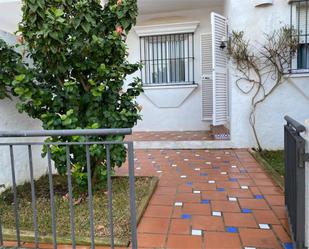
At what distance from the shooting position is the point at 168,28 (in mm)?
6988

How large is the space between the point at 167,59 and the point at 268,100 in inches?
114

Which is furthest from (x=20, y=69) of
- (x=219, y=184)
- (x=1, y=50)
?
(x=219, y=184)

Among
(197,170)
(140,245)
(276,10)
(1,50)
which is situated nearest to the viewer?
(140,245)

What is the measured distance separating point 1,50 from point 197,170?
2817 mm

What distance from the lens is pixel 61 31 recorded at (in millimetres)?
2477

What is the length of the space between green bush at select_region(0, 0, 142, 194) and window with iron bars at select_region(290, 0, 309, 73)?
133 inches

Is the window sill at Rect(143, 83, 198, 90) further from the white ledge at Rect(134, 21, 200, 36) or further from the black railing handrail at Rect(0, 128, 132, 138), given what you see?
the black railing handrail at Rect(0, 128, 132, 138)

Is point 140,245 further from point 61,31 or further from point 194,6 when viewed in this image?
point 194,6

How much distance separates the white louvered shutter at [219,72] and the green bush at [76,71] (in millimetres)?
2622

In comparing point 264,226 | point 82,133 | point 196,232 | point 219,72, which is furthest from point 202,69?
point 82,133

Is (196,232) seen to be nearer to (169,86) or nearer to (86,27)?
(86,27)

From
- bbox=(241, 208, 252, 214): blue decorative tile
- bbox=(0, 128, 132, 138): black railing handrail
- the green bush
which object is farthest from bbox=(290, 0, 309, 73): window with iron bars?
bbox=(0, 128, 132, 138): black railing handrail

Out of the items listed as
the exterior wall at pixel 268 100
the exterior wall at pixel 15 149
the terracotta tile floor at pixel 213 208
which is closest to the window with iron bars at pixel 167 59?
the exterior wall at pixel 268 100

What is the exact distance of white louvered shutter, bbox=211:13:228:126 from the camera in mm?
5344
